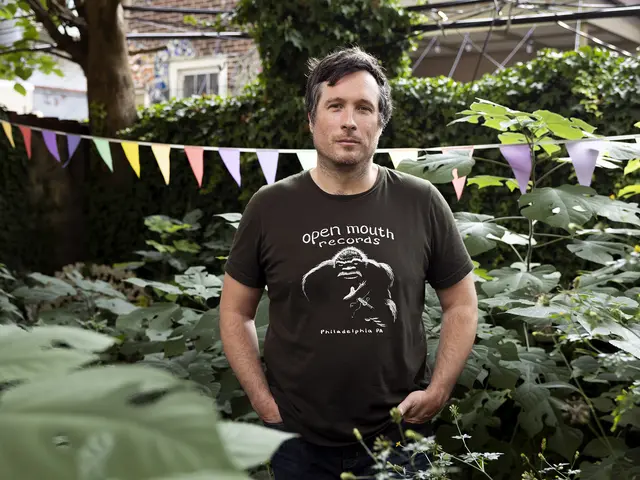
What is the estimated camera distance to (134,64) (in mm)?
12570

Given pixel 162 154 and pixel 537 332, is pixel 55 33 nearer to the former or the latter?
pixel 162 154

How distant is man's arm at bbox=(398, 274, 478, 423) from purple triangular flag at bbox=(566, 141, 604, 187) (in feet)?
2.31

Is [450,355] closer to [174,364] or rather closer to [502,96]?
[174,364]

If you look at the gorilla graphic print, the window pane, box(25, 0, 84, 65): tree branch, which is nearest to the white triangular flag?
the gorilla graphic print

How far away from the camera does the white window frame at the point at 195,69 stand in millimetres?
11391

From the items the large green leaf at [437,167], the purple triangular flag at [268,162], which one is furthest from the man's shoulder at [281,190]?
the purple triangular flag at [268,162]

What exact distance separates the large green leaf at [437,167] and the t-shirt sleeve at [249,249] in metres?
0.59

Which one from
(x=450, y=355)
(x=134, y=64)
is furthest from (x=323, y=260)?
(x=134, y=64)

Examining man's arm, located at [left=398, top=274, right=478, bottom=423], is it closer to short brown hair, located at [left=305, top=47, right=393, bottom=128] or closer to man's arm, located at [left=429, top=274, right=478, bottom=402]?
man's arm, located at [left=429, top=274, right=478, bottom=402]

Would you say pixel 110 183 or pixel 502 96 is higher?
pixel 502 96

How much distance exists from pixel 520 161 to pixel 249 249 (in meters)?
1.12

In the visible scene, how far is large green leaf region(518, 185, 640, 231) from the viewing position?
217cm

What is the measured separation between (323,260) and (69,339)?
163 centimetres

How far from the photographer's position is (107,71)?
6.88 m
